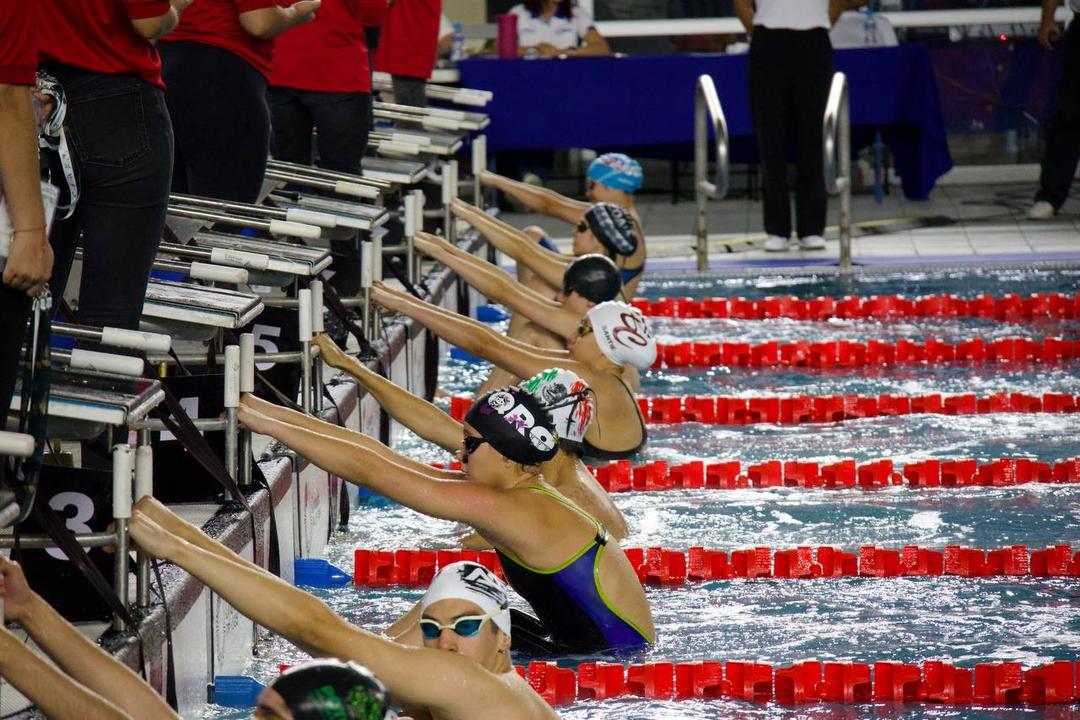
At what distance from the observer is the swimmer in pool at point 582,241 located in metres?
8.05

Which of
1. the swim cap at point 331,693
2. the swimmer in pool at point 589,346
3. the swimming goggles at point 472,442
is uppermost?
the swim cap at point 331,693

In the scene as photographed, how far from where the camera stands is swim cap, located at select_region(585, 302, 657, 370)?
6301mm

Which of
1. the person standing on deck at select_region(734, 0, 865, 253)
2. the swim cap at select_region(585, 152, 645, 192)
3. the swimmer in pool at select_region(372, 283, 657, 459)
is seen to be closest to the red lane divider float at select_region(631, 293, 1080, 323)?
the swim cap at select_region(585, 152, 645, 192)

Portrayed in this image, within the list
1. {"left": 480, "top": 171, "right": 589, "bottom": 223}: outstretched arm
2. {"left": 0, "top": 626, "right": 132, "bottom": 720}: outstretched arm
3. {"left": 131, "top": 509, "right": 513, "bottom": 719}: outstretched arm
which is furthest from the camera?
{"left": 480, "top": 171, "right": 589, "bottom": 223}: outstretched arm

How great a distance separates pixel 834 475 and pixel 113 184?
358 centimetres

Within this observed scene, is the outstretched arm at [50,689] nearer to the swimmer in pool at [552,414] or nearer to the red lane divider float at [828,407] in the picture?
the swimmer in pool at [552,414]

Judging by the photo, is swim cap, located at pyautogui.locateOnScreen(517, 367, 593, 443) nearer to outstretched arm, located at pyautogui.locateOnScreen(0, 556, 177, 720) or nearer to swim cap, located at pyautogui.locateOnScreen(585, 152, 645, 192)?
outstretched arm, located at pyautogui.locateOnScreen(0, 556, 177, 720)

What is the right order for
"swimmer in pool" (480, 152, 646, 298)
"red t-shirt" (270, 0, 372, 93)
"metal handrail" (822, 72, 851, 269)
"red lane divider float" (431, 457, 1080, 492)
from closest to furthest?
1. "red lane divider float" (431, 457, 1080, 492)
2. "red t-shirt" (270, 0, 372, 93)
3. "swimmer in pool" (480, 152, 646, 298)
4. "metal handrail" (822, 72, 851, 269)

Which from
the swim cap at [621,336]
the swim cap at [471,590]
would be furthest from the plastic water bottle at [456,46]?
the swim cap at [471,590]

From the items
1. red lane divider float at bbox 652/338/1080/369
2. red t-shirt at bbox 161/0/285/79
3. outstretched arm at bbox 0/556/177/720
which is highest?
red t-shirt at bbox 161/0/285/79

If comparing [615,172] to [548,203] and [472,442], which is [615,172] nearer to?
[548,203]

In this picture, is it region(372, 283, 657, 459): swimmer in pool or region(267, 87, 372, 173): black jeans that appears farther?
region(267, 87, 372, 173): black jeans

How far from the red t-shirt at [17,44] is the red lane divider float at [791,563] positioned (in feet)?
8.49

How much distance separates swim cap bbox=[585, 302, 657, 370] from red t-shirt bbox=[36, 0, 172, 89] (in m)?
2.67
